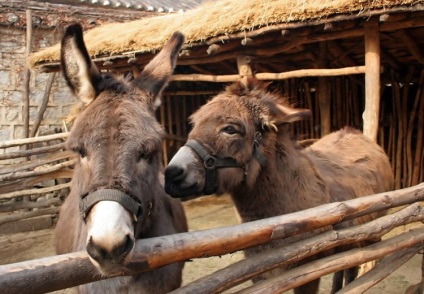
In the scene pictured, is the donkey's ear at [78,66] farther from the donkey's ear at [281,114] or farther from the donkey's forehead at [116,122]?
the donkey's ear at [281,114]

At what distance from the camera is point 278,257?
2.24 m

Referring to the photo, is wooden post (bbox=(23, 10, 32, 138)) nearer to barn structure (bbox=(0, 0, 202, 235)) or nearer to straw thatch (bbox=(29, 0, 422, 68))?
barn structure (bbox=(0, 0, 202, 235))

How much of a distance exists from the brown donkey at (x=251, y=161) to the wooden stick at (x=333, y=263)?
372 mm

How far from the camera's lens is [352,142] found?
182 inches

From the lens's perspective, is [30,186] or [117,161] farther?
[30,186]

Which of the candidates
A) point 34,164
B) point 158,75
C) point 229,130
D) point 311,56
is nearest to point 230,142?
point 229,130

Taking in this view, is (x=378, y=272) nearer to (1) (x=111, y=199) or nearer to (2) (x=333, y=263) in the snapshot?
(2) (x=333, y=263)

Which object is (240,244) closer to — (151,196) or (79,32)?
(151,196)

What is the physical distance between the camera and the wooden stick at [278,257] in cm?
201

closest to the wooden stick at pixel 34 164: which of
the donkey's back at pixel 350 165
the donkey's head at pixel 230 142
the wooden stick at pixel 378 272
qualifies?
the donkey's back at pixel 350 165

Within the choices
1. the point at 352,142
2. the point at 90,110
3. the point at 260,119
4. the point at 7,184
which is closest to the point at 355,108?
the point at 352,142

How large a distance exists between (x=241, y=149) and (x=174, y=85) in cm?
746

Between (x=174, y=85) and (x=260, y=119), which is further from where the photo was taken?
(x=174, y=85)

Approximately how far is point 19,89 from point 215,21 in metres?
6.01
